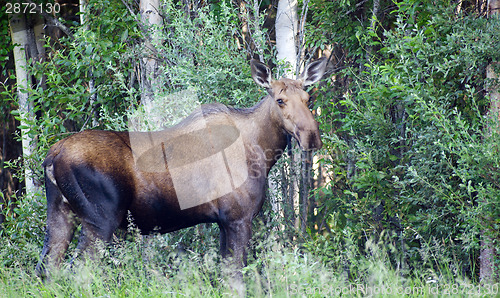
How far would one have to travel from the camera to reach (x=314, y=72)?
6250 millimetres

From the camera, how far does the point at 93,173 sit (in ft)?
18.2

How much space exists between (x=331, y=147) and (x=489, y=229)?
2.38 m

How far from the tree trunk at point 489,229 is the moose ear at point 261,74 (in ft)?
7.30

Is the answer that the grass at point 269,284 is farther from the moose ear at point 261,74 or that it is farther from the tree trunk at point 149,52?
the tree trunk at point 149,52

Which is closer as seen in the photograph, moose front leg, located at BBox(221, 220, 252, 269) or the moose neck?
moose front leg, located at BBox(221, 220, 252, 269)

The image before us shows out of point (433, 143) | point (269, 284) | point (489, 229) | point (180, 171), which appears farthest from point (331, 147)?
point (269, 284)

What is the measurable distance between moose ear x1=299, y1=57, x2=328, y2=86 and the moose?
0.01m

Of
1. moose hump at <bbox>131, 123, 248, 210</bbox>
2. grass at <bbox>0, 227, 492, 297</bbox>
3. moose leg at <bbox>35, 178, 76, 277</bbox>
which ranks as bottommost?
grass at <bbox>0, 227, 492, 297</bbox>

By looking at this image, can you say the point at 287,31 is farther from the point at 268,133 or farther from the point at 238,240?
the point at 238,240

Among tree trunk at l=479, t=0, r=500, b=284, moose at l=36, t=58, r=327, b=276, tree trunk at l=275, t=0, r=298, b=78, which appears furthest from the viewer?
tree trunk at l=275, t=0, r=298, b=78

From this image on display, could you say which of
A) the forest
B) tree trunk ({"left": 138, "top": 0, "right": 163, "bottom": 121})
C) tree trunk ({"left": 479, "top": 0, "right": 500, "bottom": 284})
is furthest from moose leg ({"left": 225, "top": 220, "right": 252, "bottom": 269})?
tree trunk ({"left": 138, "top": 0, "right": 163, "bottom": 121})

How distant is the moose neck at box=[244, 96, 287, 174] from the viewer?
605 centimetres

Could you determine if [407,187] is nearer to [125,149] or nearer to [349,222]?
[349,222]

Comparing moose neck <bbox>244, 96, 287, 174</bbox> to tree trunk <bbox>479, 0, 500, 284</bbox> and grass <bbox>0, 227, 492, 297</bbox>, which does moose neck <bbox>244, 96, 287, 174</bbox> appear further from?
tree trunk <bbox>479, 0, 500, 284</bbox>
